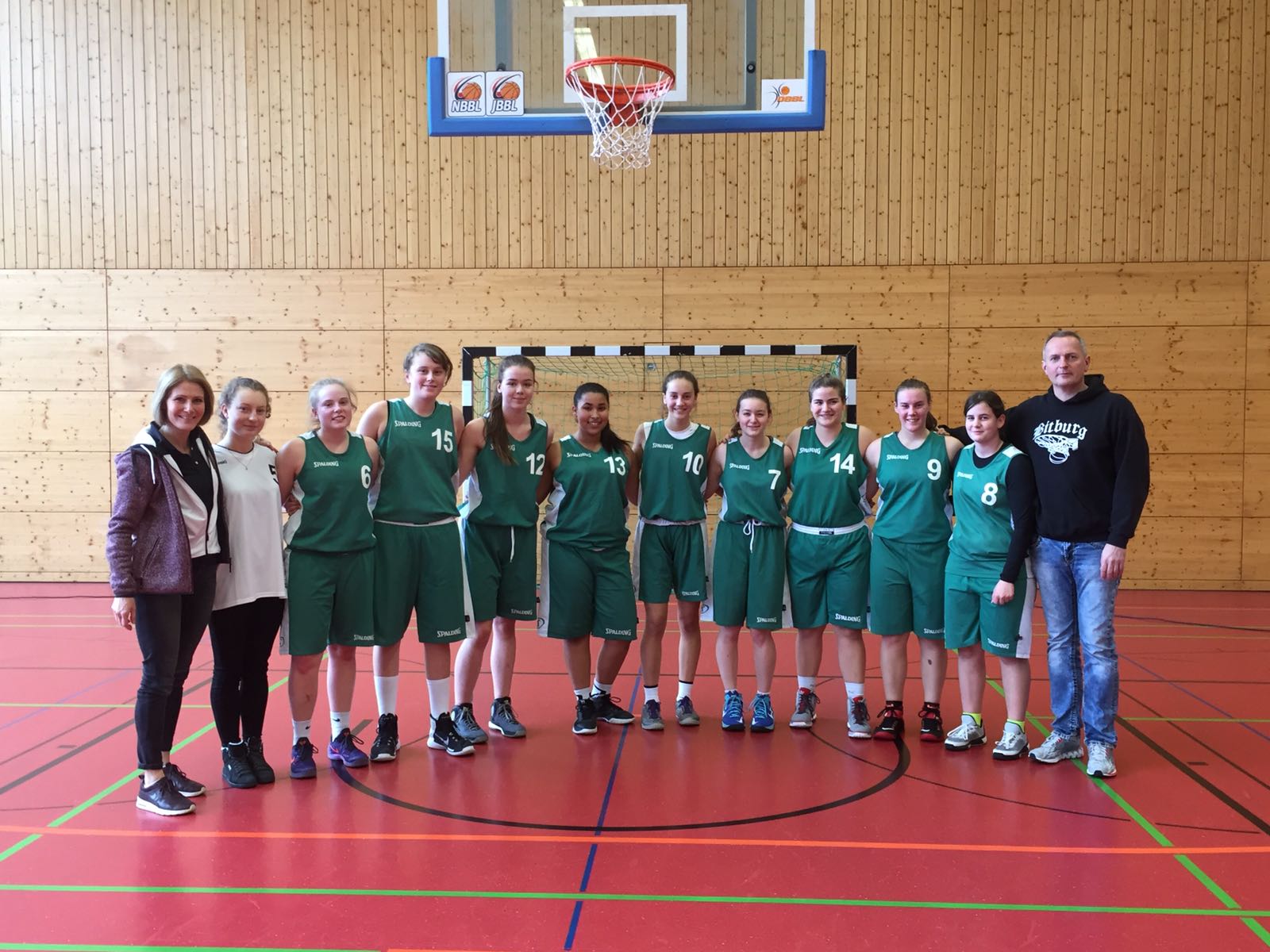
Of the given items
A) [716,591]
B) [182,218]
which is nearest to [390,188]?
[182,218]

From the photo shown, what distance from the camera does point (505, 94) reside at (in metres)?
6.99

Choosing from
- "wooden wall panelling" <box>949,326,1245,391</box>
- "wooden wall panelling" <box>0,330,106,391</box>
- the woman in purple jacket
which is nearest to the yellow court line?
the woman in purple jacket

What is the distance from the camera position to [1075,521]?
4.10 meters

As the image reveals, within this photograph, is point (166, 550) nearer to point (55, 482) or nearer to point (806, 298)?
point (806, 298)

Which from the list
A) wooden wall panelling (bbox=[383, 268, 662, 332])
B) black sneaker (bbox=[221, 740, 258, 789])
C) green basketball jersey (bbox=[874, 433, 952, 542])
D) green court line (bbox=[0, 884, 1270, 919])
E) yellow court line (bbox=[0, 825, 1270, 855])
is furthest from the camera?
wooden wall panelling (bbox=[383, 268, 662, 332])

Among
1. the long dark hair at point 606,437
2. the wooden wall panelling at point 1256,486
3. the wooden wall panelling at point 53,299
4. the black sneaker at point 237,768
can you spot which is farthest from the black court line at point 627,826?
the wooden wall panelling at point 53,299

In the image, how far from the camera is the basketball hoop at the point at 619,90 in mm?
6895

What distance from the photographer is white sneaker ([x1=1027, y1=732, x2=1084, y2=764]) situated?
425 cm

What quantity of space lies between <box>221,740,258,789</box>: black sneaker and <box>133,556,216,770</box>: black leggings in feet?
0.94

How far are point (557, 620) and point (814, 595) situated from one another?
4.08 feet

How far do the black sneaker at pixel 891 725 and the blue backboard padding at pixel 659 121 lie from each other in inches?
165

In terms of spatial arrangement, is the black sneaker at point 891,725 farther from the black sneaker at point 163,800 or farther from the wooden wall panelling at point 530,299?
the wooden wall panelling at point 530,299

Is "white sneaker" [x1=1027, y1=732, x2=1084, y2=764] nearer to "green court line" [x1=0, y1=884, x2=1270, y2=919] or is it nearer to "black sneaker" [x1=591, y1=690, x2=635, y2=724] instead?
"green court line" [x1=0, y1=884, x2=1270, y2=919]

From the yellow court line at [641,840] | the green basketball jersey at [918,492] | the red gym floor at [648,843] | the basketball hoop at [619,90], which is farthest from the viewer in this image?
the basketball hoop at [619,90]
